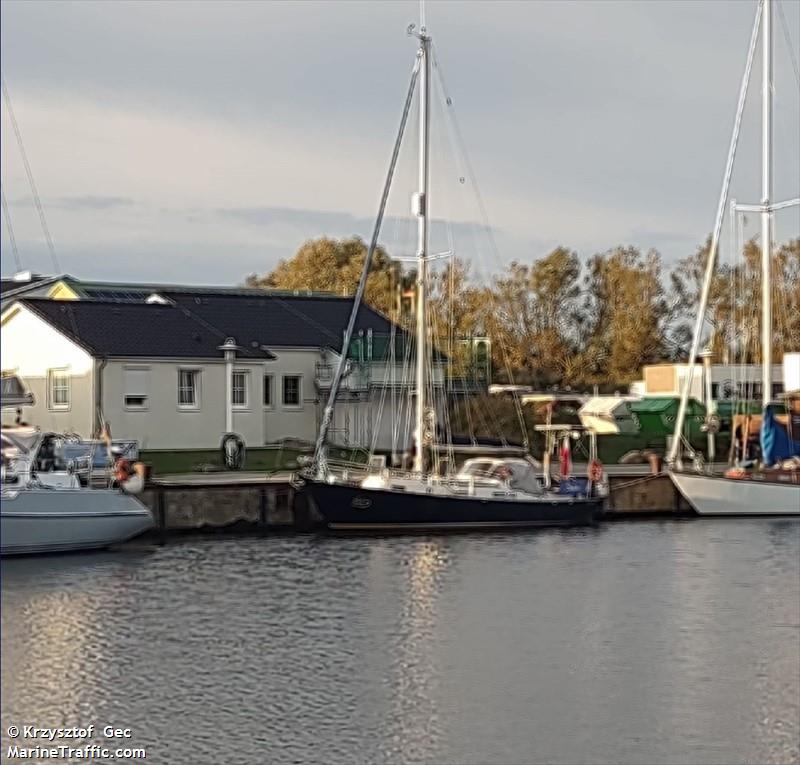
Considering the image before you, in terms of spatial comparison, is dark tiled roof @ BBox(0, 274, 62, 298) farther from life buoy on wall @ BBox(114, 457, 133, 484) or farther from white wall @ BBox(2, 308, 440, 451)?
life buoy on wall @ BBox(114, 457, 133, 484)

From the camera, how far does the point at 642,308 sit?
280ft

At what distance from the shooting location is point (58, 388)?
55.1 m

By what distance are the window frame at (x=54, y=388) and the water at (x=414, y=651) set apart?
14645 millimetres

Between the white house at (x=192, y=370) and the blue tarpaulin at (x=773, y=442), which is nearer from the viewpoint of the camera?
the blue tarpaulin at (x=773, y=442)

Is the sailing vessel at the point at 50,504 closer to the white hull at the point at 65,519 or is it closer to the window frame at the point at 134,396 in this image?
the white hull at the point at 65,519

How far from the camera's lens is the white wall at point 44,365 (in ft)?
177

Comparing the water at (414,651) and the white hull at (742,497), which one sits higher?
the white hull at (742,497)

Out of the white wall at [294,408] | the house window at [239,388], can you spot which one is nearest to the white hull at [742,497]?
the white wall at [294,408]

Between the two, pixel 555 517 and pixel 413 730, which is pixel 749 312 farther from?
pixel 413 730

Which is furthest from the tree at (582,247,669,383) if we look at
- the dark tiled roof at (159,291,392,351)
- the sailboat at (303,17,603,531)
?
the sailboat at (303,17,603,531)

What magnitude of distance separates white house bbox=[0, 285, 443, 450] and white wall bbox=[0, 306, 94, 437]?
0.15 ft

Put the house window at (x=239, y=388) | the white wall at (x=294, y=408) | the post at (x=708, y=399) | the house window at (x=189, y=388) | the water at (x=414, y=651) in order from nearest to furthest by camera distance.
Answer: the water at (x=414, y=651) → the house window at (x=189, y=388) → the house window at (x=239, y=388) → the post at (x=708, y=399) → the white wall at (x=294, y=408)

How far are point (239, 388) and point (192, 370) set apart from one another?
2000mm

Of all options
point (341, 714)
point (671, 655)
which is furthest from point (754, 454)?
point (341, 714)
